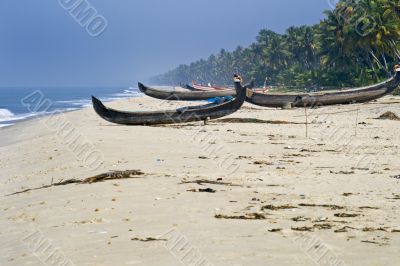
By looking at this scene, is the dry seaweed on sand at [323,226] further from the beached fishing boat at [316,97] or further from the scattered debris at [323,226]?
the beached fishing boat at [316,97]

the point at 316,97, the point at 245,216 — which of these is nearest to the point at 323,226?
the point at 245,216

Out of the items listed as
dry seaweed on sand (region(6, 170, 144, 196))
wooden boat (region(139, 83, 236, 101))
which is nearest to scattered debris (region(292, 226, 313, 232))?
dry seaweed on sand (region(6, 170, 144, 196))

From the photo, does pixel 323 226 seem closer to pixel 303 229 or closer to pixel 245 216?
pixel 303 229

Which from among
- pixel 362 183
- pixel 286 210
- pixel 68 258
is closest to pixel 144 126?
pixel 362 183

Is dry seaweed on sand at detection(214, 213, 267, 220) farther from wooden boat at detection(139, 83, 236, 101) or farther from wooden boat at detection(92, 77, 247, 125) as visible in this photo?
wooden boat at detection(139, 83, 236, 101)

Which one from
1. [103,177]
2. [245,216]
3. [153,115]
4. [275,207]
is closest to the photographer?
[245,216]

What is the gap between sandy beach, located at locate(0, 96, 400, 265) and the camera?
18.0 ft

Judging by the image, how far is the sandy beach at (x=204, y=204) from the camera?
5488 mm

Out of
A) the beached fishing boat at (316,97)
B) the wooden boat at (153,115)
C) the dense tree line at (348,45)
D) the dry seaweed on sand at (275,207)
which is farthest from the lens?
the dense tree line at (348,45)

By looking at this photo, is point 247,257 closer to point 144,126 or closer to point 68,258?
point 68,258

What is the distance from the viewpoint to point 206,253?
5.39m

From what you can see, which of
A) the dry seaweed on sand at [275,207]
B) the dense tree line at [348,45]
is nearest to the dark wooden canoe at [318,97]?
the dense tree line at [348,45]

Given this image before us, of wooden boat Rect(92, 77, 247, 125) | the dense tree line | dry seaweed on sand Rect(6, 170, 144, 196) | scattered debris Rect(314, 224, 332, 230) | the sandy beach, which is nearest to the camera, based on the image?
the sandy beach

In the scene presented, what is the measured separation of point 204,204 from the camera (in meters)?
7.64
